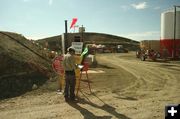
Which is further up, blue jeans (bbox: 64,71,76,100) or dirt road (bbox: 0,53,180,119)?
blue jeans (bbox: 64,71,76,100)

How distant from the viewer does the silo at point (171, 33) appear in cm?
3469

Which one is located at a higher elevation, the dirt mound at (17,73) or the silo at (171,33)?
the silo at (171,33)

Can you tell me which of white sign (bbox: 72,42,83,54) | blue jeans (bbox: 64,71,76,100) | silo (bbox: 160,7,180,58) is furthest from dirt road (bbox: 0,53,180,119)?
silo (bbox: 160,7,180,58)

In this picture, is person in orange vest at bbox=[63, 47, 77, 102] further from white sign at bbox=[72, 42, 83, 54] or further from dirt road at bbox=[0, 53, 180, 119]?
white sign at bbox=[72, 42, 83, 54]

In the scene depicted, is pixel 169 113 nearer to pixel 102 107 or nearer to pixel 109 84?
pixel 102 107

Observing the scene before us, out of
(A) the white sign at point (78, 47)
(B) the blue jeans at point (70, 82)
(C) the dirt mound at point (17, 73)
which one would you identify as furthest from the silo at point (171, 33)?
(B) the blue jeans at point (70, 82)

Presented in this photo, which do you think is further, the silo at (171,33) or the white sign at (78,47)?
the silo at (171,33)

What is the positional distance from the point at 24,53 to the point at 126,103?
1094cm

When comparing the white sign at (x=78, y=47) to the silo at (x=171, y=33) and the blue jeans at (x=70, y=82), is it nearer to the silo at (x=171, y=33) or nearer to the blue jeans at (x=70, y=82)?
the blue jeans at (x=70, y=82)

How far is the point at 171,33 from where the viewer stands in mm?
35938

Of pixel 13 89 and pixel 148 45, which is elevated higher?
pixel 148 45

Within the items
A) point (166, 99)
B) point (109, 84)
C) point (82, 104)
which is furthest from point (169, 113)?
A: point (109, 84)

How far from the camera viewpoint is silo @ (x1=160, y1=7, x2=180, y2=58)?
34691 mm

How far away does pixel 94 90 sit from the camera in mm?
12234
